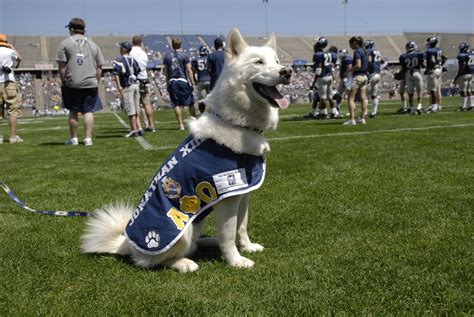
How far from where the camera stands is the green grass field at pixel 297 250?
2229 mm

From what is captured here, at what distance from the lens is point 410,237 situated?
312cm

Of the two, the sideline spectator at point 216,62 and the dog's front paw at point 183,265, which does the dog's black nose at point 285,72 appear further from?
the sideline spectator at point 216,62

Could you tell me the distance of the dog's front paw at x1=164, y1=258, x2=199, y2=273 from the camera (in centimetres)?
275

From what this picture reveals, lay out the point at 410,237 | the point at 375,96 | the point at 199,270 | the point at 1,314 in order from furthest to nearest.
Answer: the point at 375,96 < the point at 410,237 < the point at 199,270 < the point at 1,314

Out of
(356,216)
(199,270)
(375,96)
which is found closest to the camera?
(199,270)

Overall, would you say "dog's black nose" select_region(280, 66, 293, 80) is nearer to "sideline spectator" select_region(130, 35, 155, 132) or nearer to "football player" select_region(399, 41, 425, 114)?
"sideline spectator" select_region(130, 35, 155, 132)

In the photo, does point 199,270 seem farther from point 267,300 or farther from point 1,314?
point 1,314

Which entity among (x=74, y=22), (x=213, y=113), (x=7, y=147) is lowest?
(x=7, y=147)

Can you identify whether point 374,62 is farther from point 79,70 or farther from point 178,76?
point 79,70

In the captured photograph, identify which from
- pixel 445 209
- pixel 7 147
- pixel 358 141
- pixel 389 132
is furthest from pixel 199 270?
pixel 7 147

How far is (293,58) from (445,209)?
57.3 m

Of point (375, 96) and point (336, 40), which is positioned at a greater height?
point (336, 40)

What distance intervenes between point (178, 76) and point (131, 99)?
1.63 meters

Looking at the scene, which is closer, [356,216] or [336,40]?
[356,216]
